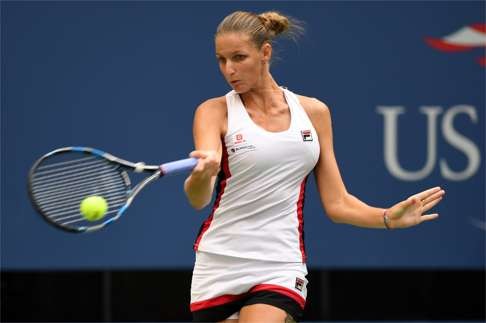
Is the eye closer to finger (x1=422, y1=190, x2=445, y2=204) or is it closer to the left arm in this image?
the left arm

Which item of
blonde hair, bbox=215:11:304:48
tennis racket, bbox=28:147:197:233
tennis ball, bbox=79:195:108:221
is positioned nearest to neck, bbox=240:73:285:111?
blonde hair, bbox=215:11:304:48

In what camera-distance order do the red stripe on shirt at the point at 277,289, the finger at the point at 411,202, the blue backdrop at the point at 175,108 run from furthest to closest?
the blue backdrop at the point at 175,108, the finger at the point at 411,202, the red stripe on shirt at the point at 277,289

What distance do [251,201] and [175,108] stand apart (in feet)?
8.60

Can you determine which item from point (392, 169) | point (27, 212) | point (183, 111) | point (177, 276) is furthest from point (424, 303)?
point (27, 212)

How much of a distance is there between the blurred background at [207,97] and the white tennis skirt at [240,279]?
248cm

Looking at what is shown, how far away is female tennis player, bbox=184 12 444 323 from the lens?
13.3 feet

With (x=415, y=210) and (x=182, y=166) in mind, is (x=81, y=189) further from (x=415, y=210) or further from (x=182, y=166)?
(x=415, y=210)

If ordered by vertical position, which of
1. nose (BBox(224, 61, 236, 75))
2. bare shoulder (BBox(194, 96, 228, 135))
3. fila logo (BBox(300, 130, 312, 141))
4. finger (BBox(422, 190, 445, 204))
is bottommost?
finger (BBox(422, 190, 445, 204))

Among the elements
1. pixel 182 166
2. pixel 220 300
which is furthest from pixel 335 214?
pixel 182 166

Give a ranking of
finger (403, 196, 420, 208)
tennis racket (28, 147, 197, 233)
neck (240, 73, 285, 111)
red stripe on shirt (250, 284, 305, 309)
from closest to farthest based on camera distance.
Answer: tennis racket (28, 147, 197, 233) < red stripe on shirt (250, 284, 305, 309) < finger (403, 196, 420, 208) < neck (240, 73, 285, 111)

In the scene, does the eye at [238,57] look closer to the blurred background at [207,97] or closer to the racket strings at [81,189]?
the racket strings at [81,189]

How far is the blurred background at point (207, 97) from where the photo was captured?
662 cm

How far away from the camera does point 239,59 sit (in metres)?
4.09

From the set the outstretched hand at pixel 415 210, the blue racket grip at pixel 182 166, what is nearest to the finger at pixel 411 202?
the outstretched hand at pixel 415 210
